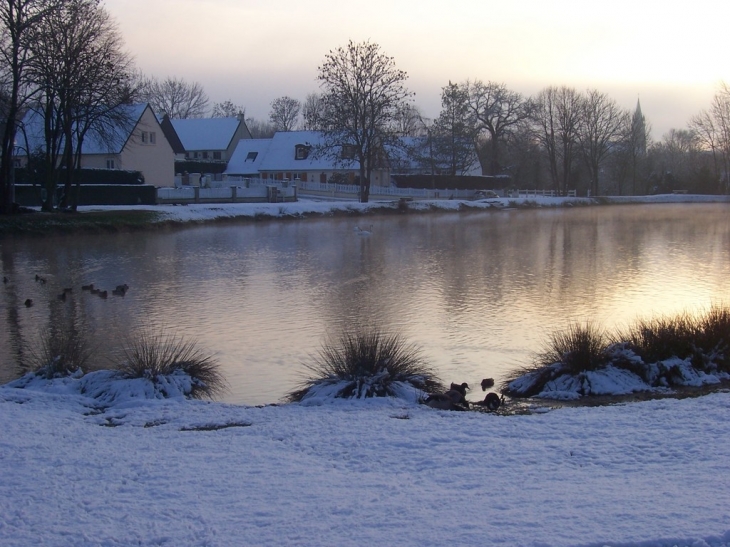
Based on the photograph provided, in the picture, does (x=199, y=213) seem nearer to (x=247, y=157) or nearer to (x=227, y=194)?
(x=227, y=194)

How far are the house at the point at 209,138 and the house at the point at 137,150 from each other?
65.1ft

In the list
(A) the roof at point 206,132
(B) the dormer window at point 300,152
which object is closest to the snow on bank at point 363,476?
(B) the dormer window at point 300,152

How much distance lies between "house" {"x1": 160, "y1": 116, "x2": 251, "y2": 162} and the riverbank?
24.9 meters

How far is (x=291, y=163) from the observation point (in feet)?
251

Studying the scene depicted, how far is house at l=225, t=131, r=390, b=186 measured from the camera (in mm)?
75312

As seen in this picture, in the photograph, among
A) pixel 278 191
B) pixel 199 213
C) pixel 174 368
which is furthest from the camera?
pixel 278 191

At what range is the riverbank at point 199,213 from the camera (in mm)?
32781

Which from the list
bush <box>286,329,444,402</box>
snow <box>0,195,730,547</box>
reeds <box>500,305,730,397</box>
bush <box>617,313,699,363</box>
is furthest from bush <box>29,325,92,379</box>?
bush <box>617,313,699,363</box>

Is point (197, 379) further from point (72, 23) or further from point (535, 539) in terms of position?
point (72, 23)

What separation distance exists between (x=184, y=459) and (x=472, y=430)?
270 cm

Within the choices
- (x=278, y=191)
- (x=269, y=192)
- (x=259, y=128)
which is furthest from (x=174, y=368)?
(x=259, y=128)

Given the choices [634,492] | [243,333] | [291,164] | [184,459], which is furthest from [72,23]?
[291,164]

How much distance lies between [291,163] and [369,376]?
68.9 meters

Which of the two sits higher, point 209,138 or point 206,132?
point 206,132
